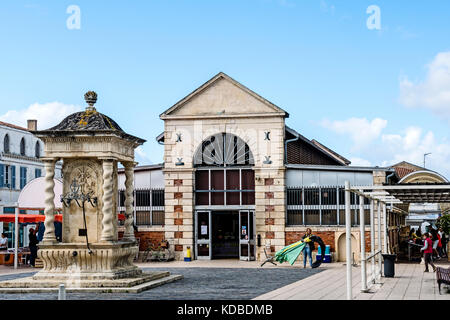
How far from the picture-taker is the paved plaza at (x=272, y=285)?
18812 mm

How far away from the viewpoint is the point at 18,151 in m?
55.5

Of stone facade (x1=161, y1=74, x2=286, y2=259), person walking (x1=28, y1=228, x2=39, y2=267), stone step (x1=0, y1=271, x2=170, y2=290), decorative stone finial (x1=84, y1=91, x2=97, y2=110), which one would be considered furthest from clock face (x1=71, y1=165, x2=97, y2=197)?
stone facade (x1=161, y1=74, x2=286, y2=259)

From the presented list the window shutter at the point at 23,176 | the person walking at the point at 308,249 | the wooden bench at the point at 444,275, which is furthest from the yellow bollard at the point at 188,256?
the window shutter at the point at 23,176

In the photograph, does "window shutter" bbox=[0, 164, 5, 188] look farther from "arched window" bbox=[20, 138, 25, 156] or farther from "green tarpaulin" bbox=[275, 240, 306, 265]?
"green tarpaulin" bbox=[275, 240, 306, 265]

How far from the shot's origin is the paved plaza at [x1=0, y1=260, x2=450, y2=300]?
61.7ft

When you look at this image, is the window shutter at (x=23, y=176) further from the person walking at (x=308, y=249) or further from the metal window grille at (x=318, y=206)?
the person walking at (x=308, y=249)

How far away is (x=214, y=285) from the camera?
22.0 metres

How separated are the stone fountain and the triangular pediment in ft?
36.8

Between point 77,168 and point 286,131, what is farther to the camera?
point 286,131

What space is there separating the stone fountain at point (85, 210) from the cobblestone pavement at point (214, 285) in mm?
1194

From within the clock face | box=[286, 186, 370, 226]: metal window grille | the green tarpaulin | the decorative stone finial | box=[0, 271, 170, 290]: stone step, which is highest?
the decorative stone finial
